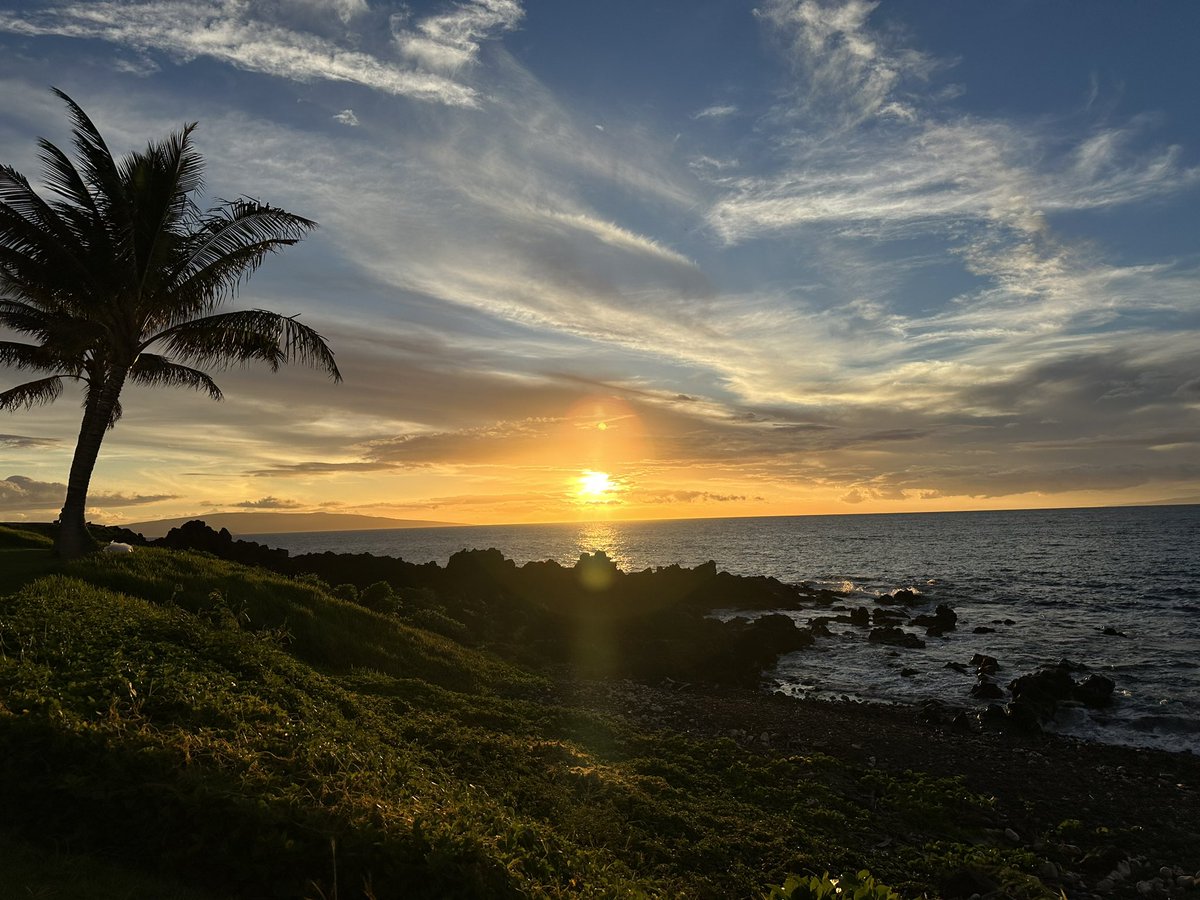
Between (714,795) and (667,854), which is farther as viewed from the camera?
(714,795)

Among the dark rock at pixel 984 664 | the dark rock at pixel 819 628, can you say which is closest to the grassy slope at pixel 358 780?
the dark rock at pixel 984 664

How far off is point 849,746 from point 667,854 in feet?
36.7

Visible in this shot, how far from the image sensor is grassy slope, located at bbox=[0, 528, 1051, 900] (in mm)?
6809

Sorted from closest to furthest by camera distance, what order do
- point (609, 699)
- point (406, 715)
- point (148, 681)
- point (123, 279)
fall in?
point (148, 681) < point (406, 715) < point (123, 279) < point (609, 699)

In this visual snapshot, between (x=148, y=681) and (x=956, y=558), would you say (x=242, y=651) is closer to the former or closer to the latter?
(x=148, y=681)

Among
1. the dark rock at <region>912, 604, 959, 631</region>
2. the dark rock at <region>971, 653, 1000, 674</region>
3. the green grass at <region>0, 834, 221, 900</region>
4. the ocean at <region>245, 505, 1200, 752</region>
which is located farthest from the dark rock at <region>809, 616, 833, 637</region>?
the green grass at <region>0, 834, 221, 900</region>

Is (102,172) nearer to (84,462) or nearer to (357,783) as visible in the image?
(84,462)

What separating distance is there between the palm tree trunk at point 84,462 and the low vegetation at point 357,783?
1232mm

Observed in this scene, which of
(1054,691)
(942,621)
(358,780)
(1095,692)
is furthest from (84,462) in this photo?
(942,621)

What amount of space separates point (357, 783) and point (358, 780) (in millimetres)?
72

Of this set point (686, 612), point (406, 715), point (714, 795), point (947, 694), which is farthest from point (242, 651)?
point (686, 612)

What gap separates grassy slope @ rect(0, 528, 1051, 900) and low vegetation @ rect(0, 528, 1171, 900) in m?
0.04

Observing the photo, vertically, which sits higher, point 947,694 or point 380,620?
point 380,620

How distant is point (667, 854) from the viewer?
34.0 feet
